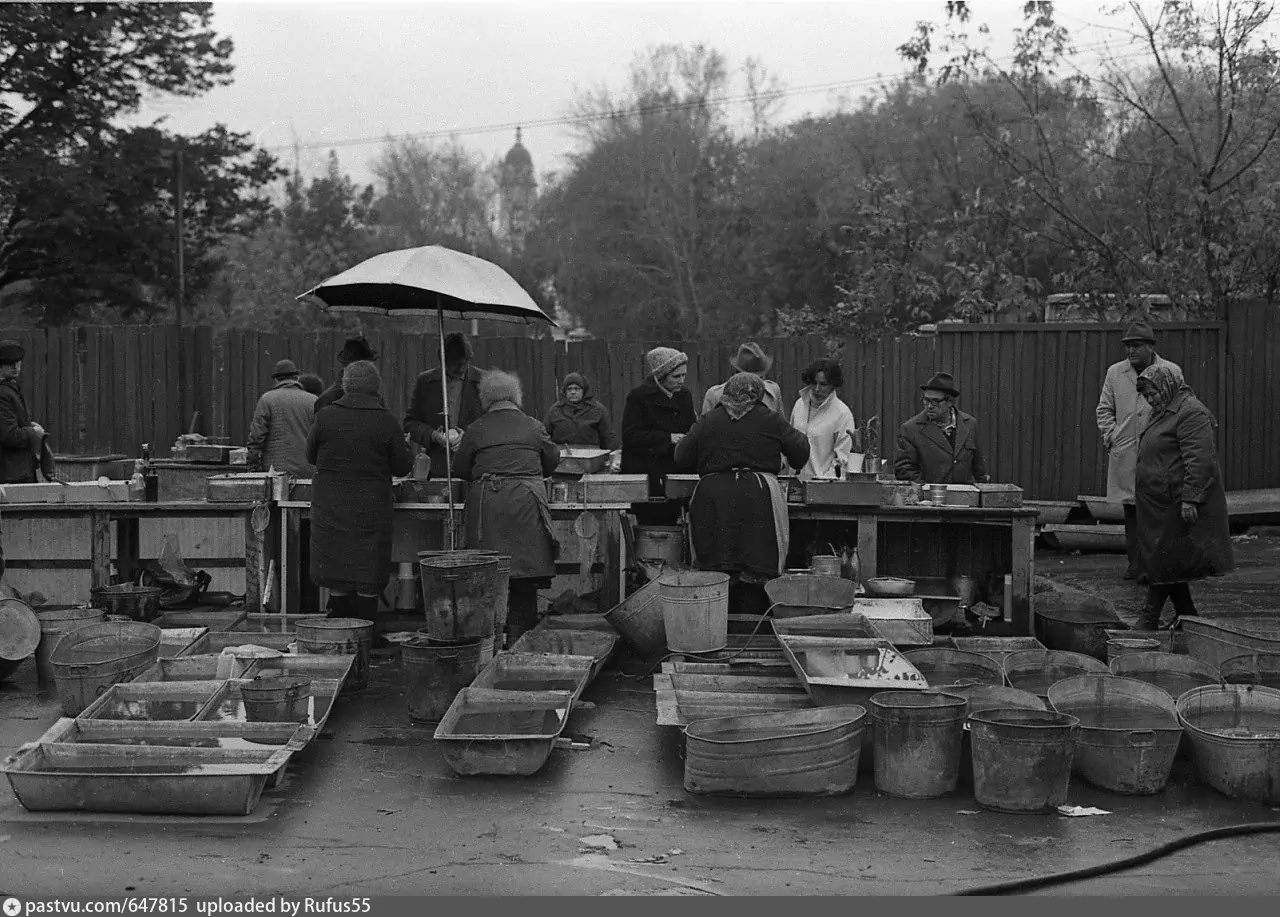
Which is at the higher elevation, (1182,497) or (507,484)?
(507,484)

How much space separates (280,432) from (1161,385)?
22.9 feet

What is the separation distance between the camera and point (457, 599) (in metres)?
7.81

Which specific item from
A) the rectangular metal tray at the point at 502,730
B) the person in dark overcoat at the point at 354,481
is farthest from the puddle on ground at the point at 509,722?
the person in dark overcoat at the point at 354,481

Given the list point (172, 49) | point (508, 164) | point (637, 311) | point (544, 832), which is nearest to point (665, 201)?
point (637, 311)

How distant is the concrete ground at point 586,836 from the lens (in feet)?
17.1

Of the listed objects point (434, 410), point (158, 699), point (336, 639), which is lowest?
point (158, 699)

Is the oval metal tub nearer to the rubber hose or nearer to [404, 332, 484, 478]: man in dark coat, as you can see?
the rubber hose

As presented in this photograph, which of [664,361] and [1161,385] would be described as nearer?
[1161,385]

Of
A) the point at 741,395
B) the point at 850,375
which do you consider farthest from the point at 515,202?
the point at 741,395

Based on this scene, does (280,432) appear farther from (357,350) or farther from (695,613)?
(695,613)

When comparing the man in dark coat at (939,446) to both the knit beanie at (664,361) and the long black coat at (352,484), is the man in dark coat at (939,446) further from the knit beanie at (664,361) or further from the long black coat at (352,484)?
the long black coat at (352,484)

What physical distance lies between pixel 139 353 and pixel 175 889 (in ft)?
39.9

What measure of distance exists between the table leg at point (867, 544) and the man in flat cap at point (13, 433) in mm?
6241

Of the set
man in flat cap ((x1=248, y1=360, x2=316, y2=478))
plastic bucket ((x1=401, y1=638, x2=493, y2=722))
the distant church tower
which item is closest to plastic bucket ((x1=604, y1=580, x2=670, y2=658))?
plastic bucket ((x1=401, y1=638, x2=493, y2=722))
